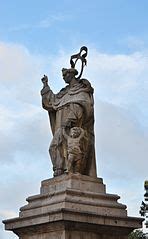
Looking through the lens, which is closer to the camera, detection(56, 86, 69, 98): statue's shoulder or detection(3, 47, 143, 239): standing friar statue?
detection(3, 47, 143, 239): standing friar statue

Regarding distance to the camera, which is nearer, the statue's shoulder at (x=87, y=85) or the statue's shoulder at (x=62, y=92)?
the statue's shoulder at (x=87, y=85)

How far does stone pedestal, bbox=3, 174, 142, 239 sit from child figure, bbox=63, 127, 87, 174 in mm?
294

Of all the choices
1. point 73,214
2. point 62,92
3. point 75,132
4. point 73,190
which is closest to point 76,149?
point 75,132

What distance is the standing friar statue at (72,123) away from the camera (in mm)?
18000

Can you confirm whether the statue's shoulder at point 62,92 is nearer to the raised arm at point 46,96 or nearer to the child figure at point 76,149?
the raised arm at point 46,96

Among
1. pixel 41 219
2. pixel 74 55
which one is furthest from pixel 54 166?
pixel 74 55

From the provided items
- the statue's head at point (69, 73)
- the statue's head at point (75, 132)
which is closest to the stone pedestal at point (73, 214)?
the statue's head at point (75, 132)

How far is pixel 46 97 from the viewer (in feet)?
63.5

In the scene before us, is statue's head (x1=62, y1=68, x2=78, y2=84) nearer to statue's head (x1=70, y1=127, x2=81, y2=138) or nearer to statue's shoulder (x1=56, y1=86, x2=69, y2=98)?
statue's shoulder (x1=56, y1=86, x2=69, y2=98)

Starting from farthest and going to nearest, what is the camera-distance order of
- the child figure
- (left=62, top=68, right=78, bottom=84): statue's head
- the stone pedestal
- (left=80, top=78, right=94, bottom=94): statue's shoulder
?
(left=62, top=68, right=78, bottom=84): statue's head
(left=80, top=78, right=94, bottom=94): statue's shoulder
the child figure
the stone pedestal

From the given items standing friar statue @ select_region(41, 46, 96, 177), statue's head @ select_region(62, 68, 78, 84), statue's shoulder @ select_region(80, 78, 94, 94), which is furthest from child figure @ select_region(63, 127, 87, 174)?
statue's head @ select_region(62, 68, 78, 84)

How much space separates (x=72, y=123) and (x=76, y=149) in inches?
33.7

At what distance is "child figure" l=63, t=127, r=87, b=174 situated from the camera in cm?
1783

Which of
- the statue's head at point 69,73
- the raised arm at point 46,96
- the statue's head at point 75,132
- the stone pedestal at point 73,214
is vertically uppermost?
the statue's head at point 69,73
